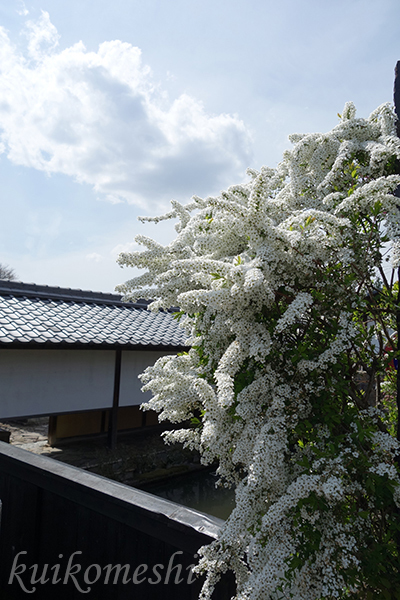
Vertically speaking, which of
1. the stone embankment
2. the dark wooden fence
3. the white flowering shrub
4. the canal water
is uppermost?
the white flowering shrub

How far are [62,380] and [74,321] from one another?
132 cm

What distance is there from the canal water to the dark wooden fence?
505cm

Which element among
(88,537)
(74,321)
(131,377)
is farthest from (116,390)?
(88,537)

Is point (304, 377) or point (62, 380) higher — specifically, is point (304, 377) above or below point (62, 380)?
above

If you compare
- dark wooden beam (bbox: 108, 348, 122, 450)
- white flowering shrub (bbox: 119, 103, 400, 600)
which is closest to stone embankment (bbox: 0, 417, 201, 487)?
dark wooden beam (bbox: 108, 348, 122, 450)

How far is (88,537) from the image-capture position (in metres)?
2.57

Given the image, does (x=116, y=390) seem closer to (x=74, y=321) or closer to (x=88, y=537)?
(x=74, y=321)

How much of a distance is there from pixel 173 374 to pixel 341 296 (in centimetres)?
104

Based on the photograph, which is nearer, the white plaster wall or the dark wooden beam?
the dark wooden beam

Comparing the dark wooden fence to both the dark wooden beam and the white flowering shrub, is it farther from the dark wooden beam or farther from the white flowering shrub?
the dark wooden beam

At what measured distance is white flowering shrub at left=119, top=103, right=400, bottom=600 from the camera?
1467mm

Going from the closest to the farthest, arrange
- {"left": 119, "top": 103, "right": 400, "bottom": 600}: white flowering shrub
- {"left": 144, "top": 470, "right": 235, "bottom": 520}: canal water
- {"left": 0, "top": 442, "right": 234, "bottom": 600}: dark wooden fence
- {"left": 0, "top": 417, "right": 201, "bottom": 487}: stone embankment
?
{"left": 119, "top": 103, "right": 400, "bottom": 600}: white flowering shrub < {"left": 0, "top": 442, "right": 234, "bottom": 600}: dark wooden fence < {"left": 144, "top": 470, "right": 235, "bottom": 520}: canal water < {"left": 0, "top": 417, "right": 201, "bottom": 487}: stone embankment

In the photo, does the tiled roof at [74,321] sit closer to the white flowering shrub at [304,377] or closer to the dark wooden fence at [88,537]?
the dark wooden fence at [88,537]

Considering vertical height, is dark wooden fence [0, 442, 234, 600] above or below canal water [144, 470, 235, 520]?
above
